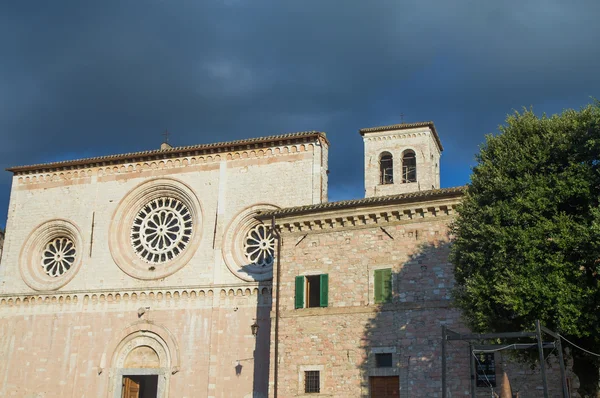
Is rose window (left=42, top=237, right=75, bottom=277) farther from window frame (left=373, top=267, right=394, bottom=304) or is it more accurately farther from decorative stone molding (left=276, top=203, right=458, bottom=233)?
window frame (left=373, top=267, right=394, bottom=304)

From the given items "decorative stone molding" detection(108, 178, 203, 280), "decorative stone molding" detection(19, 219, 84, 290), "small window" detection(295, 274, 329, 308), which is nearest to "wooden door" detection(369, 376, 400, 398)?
"small window" detection(295, 274, 329, 308)

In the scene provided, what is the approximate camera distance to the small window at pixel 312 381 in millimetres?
21938

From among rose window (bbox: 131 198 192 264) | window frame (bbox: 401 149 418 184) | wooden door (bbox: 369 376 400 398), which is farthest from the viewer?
window frame (bbox: 401 149 418 184)

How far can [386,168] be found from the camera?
32625 millimetres

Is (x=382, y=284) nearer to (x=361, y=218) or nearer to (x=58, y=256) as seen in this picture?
(x=361, y=218)

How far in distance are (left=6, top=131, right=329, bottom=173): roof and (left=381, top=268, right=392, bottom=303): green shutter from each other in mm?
8077

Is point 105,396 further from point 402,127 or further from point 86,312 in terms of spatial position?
point 402,127

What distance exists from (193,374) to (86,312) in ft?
19.6

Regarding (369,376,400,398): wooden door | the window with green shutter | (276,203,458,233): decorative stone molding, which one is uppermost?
(276,203,458,233): decorative stone molding

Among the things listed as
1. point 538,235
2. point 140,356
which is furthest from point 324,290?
point 140,356

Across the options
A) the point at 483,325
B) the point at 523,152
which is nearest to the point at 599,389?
the point at 483,325

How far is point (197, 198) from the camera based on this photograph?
29859 millimetres

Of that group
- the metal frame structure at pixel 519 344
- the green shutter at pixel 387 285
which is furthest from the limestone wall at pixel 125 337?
the metal frame structure at pixel 519 344

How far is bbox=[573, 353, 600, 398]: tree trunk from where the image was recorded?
1581 cm
